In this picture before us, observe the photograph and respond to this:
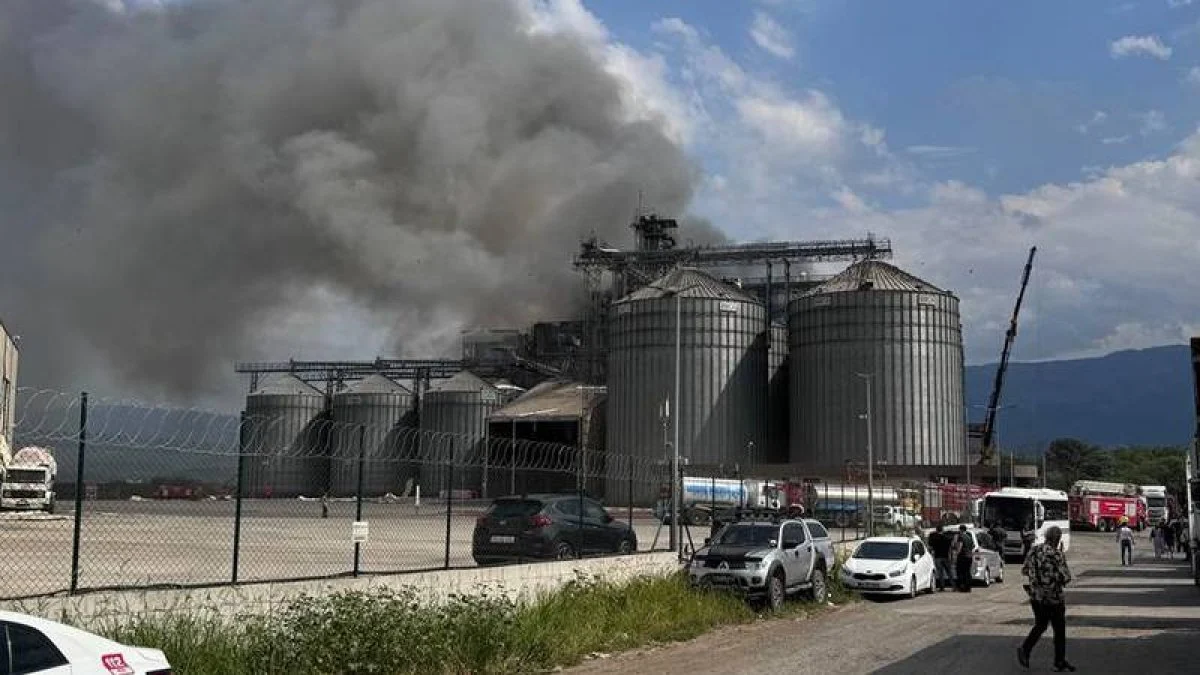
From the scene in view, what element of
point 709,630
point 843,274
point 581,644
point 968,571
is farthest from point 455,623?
point 843,274

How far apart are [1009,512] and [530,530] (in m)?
32.8

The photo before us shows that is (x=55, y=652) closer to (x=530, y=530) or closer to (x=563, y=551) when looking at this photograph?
(x=530, y=530)

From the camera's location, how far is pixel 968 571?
1096 inches

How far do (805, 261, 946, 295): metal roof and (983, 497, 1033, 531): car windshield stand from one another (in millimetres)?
50119

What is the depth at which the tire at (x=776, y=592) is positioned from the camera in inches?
838

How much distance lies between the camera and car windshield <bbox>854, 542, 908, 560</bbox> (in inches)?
1047

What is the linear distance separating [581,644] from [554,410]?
8839 centimetres

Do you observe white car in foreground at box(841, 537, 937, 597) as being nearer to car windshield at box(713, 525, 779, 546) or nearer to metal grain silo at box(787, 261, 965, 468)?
car windshield at box(713, 525, 779, 546)

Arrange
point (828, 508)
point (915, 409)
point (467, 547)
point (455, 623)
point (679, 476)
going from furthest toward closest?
1. point (915, 409)
2. point (828, 508)
3. point (467, 547)
4. point (679, 476)
5. point (455, 623)

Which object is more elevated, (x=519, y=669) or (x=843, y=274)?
(x=843, y=274)

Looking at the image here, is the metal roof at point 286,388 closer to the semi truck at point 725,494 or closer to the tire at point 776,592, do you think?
the semi truck at point 725,494

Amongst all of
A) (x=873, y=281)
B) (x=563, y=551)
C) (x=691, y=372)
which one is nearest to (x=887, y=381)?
(x=873, y=281)

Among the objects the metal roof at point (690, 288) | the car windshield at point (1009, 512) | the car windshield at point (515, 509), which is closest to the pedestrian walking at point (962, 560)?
the car windshield at point (515, 509)

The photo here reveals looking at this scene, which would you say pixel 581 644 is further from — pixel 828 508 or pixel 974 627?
pixel 828 508
